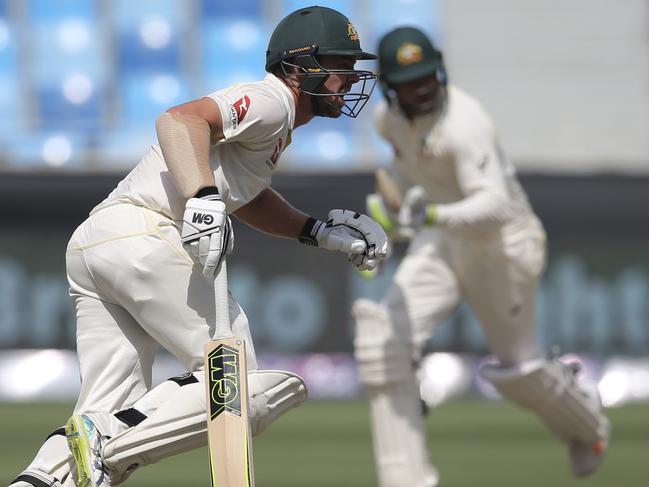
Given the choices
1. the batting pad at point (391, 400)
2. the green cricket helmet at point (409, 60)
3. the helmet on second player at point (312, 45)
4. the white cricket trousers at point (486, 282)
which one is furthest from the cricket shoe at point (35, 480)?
the green cricket helmet at point (409, 60)

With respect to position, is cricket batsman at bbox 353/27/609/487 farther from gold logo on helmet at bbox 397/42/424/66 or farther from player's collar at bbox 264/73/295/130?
player's collar at bbox 264/73/295/130

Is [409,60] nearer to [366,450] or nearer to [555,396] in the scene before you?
[555,396]

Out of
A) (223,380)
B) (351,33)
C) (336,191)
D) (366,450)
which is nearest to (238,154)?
(351,33)

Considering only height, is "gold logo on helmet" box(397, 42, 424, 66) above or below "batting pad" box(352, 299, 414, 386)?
above

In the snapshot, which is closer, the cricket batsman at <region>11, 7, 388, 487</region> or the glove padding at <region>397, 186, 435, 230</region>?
the cricket batsman at <region>11, 7, 388, 487</region>

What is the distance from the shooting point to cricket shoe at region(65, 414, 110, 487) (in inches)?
145

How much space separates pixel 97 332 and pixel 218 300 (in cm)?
51

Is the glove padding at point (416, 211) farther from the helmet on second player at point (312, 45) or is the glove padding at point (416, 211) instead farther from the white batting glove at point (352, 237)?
the helmet on second player at point (312, 45)

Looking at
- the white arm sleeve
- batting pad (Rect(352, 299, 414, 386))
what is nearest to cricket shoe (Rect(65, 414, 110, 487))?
batting pad (Rect(352, 299, 414, 386))

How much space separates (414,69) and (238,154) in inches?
83.2

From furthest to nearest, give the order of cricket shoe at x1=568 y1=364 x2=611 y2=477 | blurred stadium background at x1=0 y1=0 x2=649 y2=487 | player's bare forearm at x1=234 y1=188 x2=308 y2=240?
1. blurred stadium background at x1=0 y1=0 x2=649 y2=487
2. cricket shoe at x1=568 y1=364 x2=611 y2=477
3. player's bare forearm at x1=234 y1=188 x2=308 y2=240

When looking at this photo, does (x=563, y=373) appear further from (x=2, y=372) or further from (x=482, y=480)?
(x=2, y=372)

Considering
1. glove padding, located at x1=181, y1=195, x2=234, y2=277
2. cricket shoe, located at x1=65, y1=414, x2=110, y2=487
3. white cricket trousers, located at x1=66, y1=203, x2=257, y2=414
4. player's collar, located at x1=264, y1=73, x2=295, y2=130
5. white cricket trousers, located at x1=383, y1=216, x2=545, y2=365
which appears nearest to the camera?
glove padding, located at x1=181, y1=195, x2=234, y2=277

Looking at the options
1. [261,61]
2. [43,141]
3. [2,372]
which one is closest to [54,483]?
[2,372]
